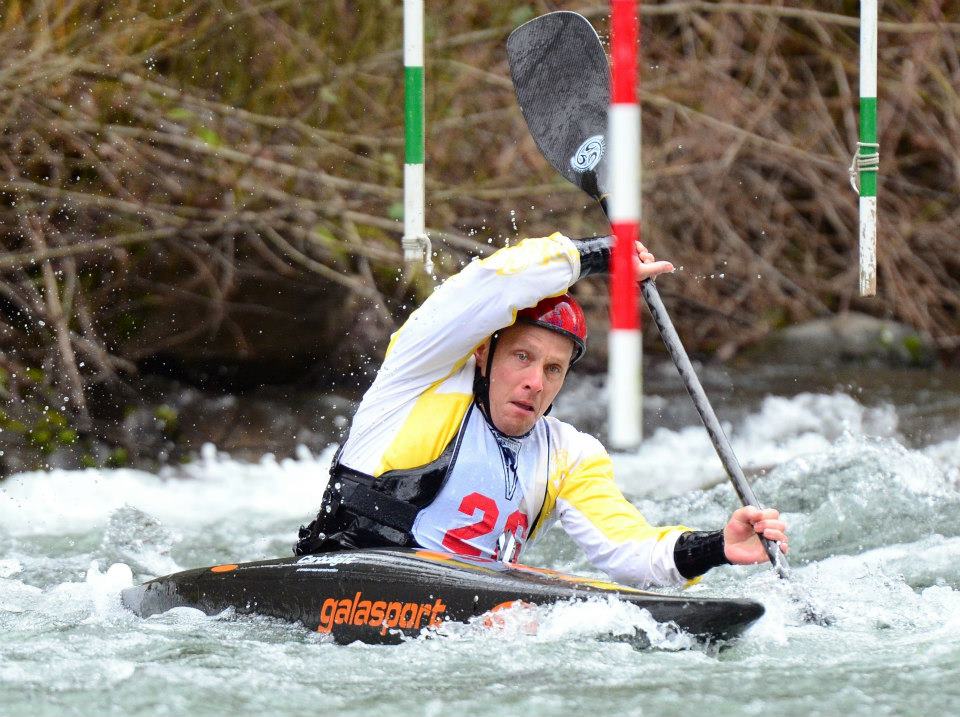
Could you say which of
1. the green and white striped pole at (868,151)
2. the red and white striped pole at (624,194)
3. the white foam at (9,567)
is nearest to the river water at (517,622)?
the white foam at (9,567)

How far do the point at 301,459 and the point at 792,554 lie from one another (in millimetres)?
2782

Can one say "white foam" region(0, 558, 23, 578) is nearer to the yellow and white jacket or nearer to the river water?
the river water

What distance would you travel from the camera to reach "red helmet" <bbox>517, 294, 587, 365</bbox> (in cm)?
340

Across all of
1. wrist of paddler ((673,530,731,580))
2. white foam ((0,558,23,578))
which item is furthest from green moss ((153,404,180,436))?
wrist of paddler ((673,530,731,580))

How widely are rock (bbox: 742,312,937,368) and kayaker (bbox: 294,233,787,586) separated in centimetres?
548

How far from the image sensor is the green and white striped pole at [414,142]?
4797 millimetres

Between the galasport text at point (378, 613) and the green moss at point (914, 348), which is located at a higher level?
the green moss at point (914, 348)

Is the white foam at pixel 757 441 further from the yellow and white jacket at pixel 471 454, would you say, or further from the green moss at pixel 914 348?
the yellow and white jacket at pixel 471 454

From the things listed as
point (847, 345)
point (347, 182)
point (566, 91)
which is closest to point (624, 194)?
point (566, 91)

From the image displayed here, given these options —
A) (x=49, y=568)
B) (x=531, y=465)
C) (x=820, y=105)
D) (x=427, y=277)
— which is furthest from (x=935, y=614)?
(x=820, y=105)

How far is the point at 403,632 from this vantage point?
10.8 ft

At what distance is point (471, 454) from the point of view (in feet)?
11.4

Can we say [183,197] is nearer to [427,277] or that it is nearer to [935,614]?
[427,277]

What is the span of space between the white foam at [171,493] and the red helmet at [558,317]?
265 cm
